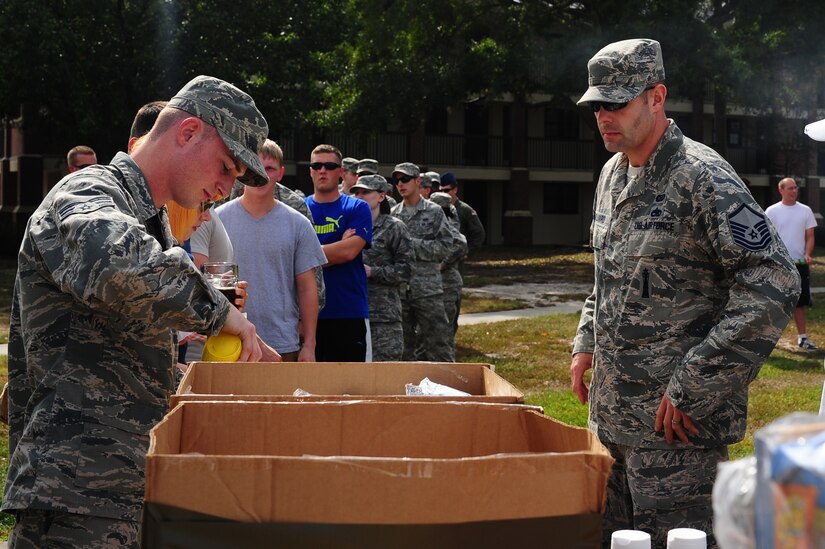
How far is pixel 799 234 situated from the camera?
13.4m

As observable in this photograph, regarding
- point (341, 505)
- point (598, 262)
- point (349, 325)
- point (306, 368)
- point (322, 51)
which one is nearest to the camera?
point (341, 505)

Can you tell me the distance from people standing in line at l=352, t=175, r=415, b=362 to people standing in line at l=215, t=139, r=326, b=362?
7.93 feet

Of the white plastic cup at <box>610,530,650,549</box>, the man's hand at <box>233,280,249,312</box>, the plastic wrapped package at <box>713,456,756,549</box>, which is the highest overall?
the man's hand at <box>233,280,249,312</box>

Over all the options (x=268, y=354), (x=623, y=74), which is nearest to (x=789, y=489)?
(x=268, y=354)

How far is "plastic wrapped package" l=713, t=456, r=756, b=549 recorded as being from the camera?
1.15 meters

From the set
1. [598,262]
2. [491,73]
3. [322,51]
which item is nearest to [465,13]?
[491,73]

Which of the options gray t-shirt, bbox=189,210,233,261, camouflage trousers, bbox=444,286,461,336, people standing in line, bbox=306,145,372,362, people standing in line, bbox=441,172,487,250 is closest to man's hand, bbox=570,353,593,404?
gray t-shirt, bbox=189,210,233,261

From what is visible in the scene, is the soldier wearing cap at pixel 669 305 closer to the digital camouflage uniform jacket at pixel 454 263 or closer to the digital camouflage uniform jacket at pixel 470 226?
the digital camouflage uniform jacket at pixel 454 263

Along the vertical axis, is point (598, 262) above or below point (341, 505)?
above

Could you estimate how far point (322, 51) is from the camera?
98.4 feet

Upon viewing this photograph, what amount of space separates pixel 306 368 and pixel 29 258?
0.88 m

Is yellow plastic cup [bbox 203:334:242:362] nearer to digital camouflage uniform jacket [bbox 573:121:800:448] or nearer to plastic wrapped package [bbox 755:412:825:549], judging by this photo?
digital camouflage uniform jacket [bbox 573:121:800:448]

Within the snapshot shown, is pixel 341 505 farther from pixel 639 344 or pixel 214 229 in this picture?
pixel 214 229

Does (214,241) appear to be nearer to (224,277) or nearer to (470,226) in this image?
(224,277)
